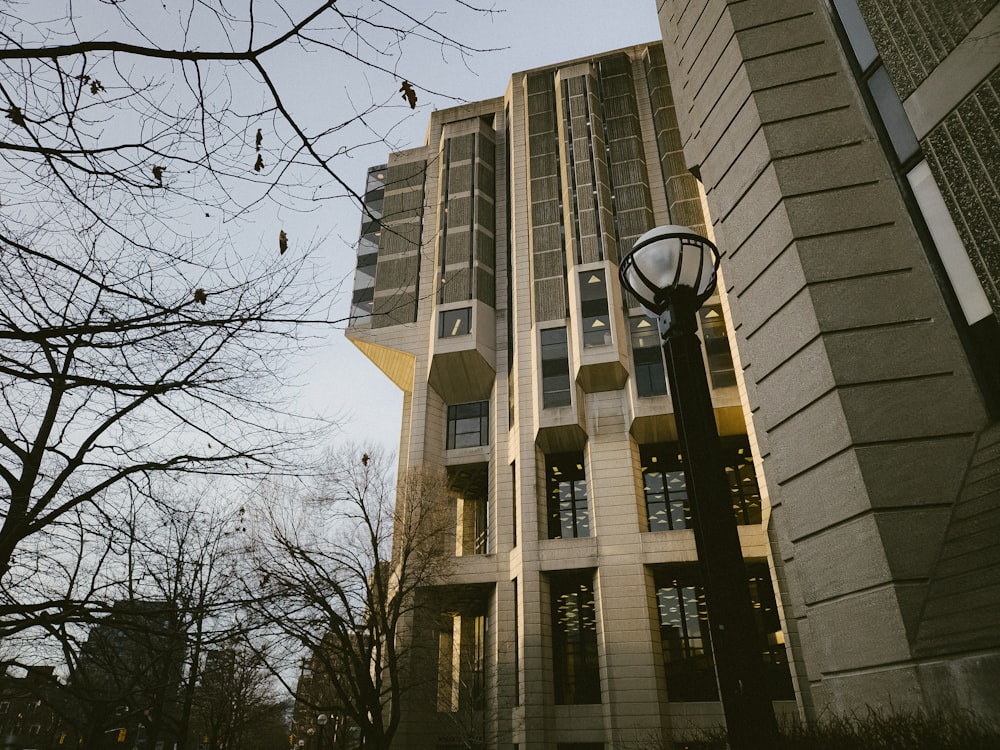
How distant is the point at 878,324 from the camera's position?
15.7 feet

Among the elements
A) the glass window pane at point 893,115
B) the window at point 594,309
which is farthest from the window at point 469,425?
the glass window pane at point 893,115

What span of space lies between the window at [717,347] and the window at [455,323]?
13602 mm

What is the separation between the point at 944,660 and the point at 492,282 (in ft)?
117

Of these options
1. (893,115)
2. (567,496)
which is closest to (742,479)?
(567,496)

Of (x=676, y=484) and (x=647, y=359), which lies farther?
(x=676, y=484)

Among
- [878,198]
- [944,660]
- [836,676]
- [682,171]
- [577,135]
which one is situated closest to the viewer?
[944,660]

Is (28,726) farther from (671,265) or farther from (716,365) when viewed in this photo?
(671,265)

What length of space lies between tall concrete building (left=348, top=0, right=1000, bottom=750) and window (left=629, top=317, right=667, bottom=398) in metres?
0.23

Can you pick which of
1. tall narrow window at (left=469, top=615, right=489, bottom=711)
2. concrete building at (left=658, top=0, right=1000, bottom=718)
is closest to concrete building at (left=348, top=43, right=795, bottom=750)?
tall narrow window at (left=469, top=615, right=489, bottom=711)

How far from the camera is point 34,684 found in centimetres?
1013

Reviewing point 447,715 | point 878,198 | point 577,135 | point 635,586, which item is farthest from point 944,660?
point 577,135

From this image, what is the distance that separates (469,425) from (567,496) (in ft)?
25.4

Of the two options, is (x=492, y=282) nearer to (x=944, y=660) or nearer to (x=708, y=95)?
(x=708, y=95)

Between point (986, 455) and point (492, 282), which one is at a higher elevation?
point (492, 282)
